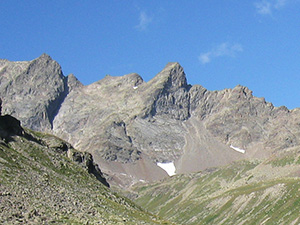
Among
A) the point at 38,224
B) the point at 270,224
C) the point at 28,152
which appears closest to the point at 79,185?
the point at 28,152

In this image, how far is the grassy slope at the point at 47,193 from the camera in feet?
167

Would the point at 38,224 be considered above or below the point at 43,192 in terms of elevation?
below

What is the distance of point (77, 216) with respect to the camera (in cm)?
5500

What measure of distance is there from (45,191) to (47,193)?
38.8 inches

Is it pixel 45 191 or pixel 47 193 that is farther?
pixel 45 191

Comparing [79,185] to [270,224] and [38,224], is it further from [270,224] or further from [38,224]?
[270,224]

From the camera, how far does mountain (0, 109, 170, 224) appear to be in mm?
51344

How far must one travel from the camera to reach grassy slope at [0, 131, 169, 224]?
167 ft

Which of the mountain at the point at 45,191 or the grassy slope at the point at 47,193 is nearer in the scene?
the grassy slope at the point at 47,193

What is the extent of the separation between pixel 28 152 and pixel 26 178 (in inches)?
687

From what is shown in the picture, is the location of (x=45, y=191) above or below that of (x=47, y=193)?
above

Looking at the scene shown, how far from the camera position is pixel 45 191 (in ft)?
211

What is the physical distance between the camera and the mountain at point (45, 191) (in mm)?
51344

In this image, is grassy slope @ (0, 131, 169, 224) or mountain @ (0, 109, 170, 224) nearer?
grassy slope @ (0, 131, 169, 224)
